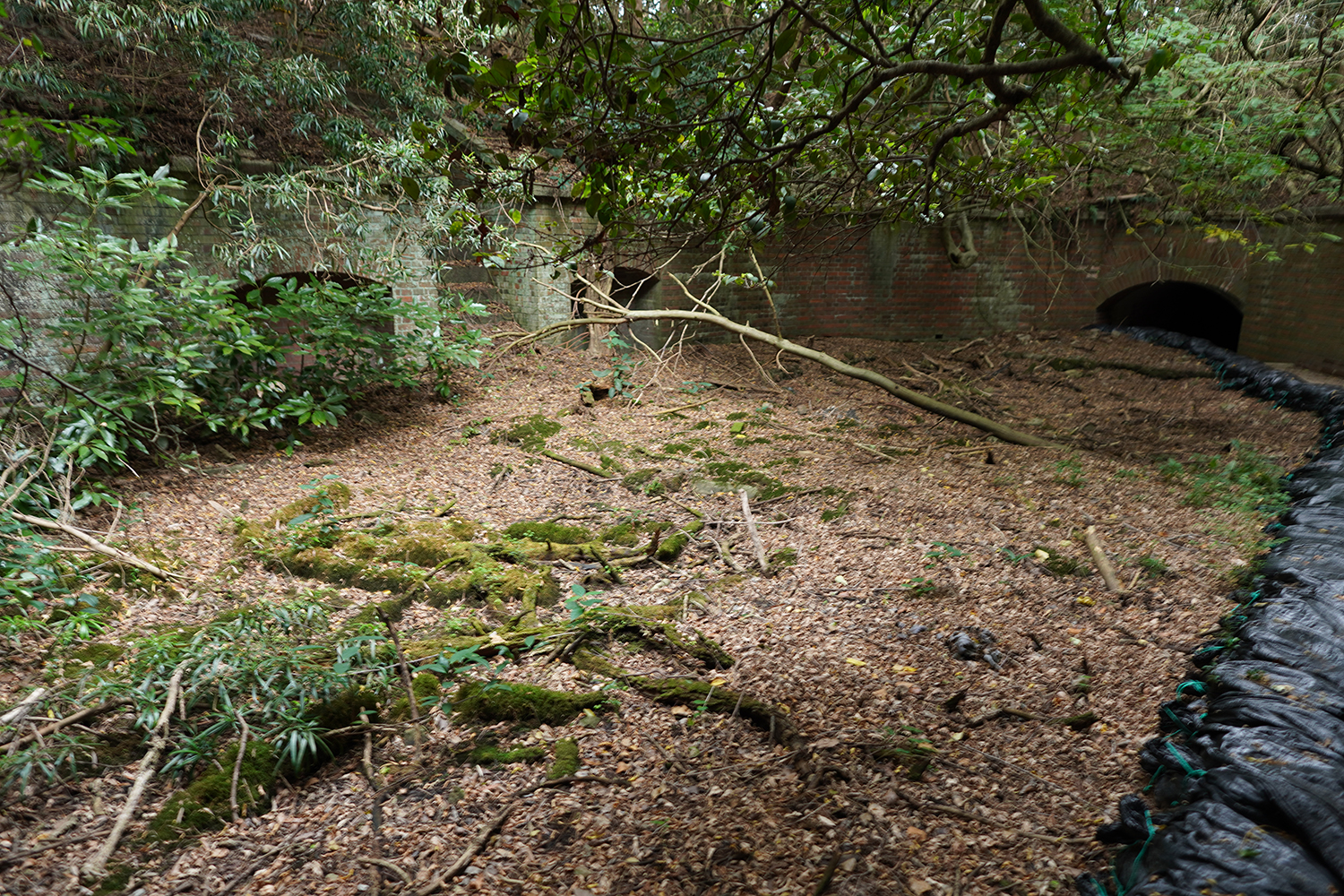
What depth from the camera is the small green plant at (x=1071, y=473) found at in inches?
235

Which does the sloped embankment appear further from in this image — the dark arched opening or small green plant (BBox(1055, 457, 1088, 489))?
the dark arched opening

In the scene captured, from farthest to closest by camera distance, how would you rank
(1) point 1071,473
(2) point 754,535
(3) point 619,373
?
(3) point 619,373 → (1) point 1071,473 → (2) point 754,535

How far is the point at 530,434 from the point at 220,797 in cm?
509

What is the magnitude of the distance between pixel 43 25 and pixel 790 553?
30.9 feet

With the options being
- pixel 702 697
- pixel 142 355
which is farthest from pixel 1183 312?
pixel 142 355

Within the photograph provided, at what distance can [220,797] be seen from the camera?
2895 mm

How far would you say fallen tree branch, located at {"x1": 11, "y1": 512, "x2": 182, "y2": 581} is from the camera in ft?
14.6

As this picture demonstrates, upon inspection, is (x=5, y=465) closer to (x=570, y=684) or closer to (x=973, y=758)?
(x=570, y=684)

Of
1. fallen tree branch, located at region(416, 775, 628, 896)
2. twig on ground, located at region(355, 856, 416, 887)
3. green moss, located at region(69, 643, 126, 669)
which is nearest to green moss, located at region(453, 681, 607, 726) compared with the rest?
fallen tree branch, located at region(416, 775, 628, 896)

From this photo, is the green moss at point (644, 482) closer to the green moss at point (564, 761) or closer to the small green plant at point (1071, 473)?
the green moss at point (564, 761)

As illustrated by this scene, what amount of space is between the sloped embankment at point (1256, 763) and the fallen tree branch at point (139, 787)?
342 cm

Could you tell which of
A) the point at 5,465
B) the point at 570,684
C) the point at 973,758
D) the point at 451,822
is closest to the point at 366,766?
the point at 451,822

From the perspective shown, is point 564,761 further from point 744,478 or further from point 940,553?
point 744,478

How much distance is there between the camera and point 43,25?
7574 mm
